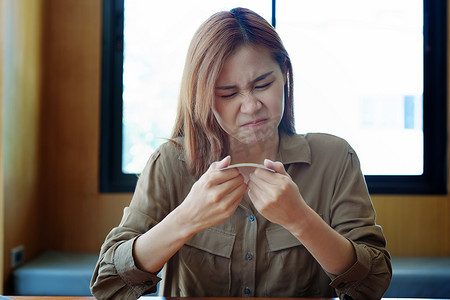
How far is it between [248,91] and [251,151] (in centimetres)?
19

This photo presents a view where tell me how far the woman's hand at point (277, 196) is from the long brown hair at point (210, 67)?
0.25 meters

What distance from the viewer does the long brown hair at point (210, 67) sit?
3.24 feet

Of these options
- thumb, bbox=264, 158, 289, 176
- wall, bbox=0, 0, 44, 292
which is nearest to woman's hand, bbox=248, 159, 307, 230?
thumb, bbox=264, 158, 289, 176

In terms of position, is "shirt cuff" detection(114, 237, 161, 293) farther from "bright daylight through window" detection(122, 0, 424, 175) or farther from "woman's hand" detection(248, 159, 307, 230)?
"bright daylight through window" detection(122, 0, 424, 175)

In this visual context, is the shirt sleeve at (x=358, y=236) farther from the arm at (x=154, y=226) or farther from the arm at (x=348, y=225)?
the arm at (x=154, y=226)

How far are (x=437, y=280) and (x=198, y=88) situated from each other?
161 centimetres

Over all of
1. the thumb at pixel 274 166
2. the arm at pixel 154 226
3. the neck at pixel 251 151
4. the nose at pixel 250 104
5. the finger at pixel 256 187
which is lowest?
the arm at pixel 154 226

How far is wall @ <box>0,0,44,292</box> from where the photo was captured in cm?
204

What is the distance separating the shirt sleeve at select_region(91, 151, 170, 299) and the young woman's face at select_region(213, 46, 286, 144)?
0.25m

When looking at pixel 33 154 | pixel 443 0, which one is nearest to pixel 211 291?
pixel 33 154

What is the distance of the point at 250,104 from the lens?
975mm

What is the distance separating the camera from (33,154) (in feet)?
7.61

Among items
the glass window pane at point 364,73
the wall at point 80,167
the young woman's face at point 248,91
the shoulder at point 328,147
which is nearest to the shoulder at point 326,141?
the shoulder at point 328,147

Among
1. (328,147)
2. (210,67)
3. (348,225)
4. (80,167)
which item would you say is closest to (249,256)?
(348,225)
